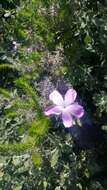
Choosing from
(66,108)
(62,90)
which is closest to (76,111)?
(66,108)

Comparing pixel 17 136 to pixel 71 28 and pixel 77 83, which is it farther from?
pixel 71 28

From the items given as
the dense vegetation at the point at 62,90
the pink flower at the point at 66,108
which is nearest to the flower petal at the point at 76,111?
the pink flower at the point at 66,108

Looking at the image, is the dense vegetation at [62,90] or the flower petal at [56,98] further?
the dense vegetation at [62,90]

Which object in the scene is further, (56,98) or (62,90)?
(62,90)

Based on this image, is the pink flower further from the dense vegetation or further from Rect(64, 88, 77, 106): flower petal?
the dense vegetation

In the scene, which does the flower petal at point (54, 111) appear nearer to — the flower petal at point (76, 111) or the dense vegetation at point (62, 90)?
the flower petal at point (76, 111)

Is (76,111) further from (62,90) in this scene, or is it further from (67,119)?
(62,90)

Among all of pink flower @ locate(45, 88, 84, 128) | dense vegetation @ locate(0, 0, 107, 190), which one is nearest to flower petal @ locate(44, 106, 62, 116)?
pink flower @ locate(45, 88, 84, 128)
